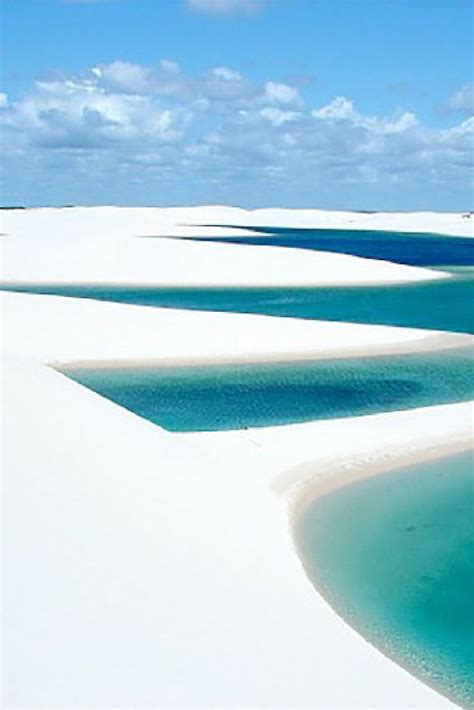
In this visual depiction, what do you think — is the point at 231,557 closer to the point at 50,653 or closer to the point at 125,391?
the point at 50,653

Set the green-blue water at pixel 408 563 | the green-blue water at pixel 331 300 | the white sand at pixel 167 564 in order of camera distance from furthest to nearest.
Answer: the green-blue water at pixel 331 300, the green-blue water at pixel 408 563, the white sand at pixel 167 564

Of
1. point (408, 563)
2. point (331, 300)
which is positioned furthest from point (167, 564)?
point (331, 300)

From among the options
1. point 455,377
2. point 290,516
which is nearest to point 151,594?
point 290,516

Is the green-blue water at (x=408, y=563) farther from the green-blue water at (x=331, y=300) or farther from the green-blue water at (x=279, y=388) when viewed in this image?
the green-blue water at (x=331, y=300)

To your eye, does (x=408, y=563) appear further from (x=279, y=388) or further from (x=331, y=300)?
(x=331, y=300)

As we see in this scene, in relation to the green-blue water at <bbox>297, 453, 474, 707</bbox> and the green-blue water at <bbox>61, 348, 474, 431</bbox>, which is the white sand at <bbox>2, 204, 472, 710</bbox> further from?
the green-blue water at <bbox>61, 348, 474, 431</bbox>

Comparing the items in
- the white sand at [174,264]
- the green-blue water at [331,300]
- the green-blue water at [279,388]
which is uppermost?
the white sand at [174,264]

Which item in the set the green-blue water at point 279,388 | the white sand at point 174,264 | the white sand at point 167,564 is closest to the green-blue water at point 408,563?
the white sand at point 167,564
